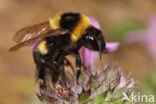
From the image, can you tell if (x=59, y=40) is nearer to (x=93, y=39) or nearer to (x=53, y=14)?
(x=93, y=39)

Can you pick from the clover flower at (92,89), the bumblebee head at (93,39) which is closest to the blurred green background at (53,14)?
the clover flower at (92,89)

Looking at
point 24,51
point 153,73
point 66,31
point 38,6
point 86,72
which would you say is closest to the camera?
point 66,31

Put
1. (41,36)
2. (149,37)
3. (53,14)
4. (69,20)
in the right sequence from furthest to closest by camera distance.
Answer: (53,14) < (149,37) < (69,20) < (41,36)

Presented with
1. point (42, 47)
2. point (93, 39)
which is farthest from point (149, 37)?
point (42, 47)

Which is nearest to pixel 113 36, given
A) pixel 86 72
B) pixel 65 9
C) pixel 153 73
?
pixel 65 9

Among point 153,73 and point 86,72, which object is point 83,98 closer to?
point 86,72

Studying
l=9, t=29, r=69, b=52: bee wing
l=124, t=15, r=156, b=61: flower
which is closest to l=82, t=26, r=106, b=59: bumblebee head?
l=9, t=29, r=69, b=52: bee wing
